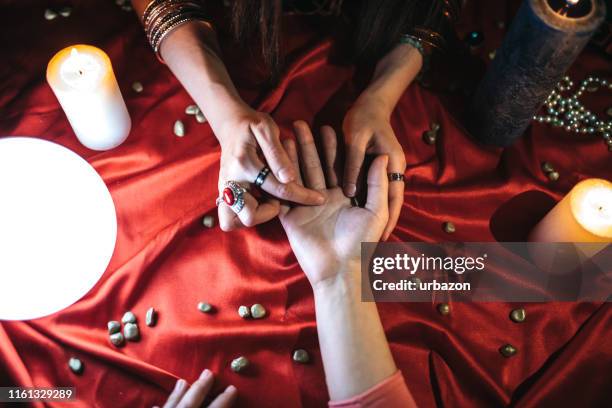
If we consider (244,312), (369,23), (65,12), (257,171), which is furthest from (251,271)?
(65,12)

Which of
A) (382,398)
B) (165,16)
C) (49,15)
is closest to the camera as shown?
(382,398)

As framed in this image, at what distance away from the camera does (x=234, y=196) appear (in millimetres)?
707

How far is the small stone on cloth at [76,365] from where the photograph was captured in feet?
2.36

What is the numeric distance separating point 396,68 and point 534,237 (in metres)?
0.38

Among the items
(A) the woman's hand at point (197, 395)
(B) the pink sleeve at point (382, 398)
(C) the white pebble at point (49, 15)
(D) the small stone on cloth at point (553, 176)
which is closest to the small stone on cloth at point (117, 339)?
(A) the woman's hand at point (197, 395)

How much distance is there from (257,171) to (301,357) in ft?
0.92

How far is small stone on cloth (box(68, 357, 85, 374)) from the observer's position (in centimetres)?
72

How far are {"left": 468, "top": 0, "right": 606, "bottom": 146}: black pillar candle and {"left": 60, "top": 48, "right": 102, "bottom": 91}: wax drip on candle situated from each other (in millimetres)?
630

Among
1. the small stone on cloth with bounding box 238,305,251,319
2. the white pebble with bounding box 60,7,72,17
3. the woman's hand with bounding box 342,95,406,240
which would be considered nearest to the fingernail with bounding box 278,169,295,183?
the woman's hand with bounding box 342,95,406,240

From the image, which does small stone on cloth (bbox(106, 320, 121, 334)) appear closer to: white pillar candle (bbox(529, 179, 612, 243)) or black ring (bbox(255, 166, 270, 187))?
black ring (bbox(255, 166, 270, 187))

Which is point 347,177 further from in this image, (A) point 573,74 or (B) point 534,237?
(A) point 573,74

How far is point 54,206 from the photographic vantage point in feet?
1.77

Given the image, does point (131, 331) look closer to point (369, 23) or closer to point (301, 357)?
point (301, 357)

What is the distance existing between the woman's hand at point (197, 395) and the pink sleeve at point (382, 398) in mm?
146
